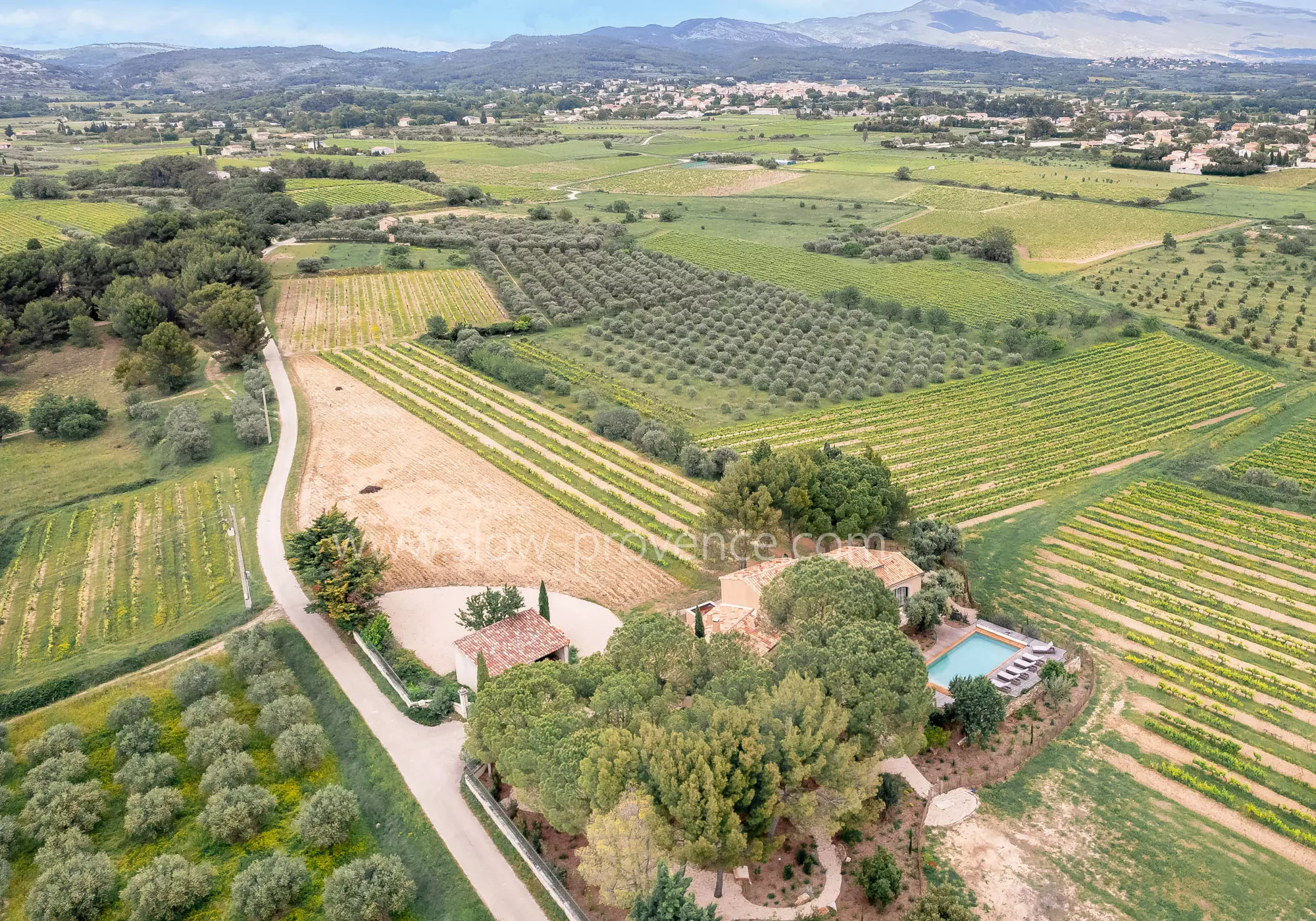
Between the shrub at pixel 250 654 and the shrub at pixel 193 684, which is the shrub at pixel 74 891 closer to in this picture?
the shrub at pixel 193 684

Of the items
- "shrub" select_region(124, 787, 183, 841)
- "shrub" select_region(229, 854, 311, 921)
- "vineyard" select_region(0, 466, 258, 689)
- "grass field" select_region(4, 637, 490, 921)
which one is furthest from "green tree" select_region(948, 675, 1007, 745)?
"vineyard" select_region(0, 466, 258, 689)

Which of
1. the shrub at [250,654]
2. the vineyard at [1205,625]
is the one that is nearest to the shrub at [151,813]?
the shrub at [250,654]

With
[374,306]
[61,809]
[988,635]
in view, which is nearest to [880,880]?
[988,635]

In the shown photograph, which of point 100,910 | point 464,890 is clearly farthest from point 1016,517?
point 100,910

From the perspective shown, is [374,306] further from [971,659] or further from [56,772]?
[971,659]

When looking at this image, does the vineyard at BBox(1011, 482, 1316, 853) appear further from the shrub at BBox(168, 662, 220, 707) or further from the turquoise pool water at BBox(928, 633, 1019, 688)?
the shrub at BBox(168, 662, 220, 707)

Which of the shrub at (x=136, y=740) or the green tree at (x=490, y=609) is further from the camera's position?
the green tree at (x=490, y=609)

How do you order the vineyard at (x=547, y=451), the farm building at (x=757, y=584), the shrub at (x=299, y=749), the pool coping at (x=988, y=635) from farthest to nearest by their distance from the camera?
the vineyard at (x=547, y=451), the farm building at (x=757, y=584), the pool coping at (x=988, y=635), the shrub at (x=299, y=749)
